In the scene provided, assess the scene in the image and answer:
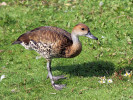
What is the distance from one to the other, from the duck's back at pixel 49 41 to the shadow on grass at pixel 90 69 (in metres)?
0.95

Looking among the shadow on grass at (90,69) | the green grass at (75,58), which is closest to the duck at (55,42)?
the green grass at (75,58)

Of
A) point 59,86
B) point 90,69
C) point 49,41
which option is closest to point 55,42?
point 49,41

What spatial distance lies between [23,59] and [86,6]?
11.7 feet

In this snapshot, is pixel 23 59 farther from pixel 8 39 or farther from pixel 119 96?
pixel 119 96

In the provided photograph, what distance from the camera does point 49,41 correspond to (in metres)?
5.94

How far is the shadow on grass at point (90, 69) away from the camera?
22.4ft

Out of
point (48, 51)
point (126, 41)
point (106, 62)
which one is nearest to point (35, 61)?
point (48, 51)

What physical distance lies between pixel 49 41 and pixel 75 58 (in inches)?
66.4

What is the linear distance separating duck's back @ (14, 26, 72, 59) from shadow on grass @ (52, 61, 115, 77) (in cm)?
95

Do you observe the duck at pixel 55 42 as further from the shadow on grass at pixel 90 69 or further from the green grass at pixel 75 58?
the shadow on grass at pixel 90 69

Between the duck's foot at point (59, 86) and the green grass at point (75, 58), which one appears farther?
the duck's foot at point (59, 86)

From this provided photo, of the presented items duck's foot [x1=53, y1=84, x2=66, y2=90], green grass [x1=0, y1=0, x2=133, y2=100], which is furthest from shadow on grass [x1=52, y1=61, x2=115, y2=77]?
duck's foot [x1=53, y1=84, x2=66, y2=90]

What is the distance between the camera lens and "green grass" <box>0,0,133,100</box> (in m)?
5.76

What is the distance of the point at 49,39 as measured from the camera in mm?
5961
